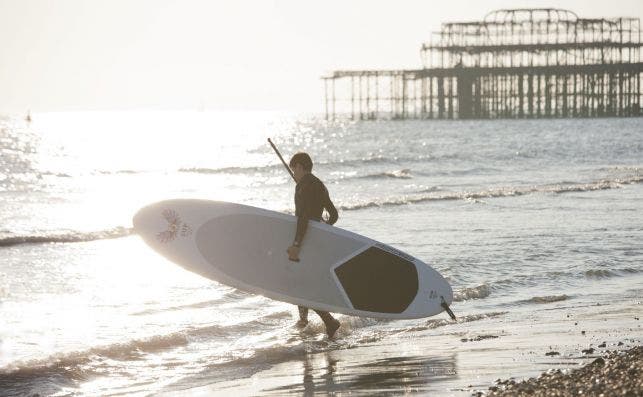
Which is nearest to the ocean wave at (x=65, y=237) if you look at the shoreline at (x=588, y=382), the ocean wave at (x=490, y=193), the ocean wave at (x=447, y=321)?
the ocean wave at (x=490, y=193)

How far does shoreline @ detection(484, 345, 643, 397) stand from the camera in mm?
6875

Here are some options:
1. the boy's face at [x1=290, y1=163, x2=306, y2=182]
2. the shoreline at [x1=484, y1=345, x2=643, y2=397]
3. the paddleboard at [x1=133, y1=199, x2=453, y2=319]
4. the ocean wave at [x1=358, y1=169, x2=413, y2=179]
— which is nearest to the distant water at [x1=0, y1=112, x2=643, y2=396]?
the ocean wave at [x1=358, y1=169, x2=413, y2=179]

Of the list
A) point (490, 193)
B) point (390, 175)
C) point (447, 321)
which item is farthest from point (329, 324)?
point (390, 175)

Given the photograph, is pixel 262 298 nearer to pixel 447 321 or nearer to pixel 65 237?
pixel 447 321

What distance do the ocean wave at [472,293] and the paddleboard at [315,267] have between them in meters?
1.95

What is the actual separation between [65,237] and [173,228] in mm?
10435

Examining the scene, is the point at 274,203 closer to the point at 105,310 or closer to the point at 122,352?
the point at 105,310

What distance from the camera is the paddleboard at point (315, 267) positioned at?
988cm

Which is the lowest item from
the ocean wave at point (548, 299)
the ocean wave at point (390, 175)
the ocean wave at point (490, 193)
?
the ocean wave at point (390, 175)

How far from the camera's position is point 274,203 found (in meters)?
29.9

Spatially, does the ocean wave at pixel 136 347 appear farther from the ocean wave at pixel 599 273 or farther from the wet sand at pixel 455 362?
the ocean wave at pixel 599 273

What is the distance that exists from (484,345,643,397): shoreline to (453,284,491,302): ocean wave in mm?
4155

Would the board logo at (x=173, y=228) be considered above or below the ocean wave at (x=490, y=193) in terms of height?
above

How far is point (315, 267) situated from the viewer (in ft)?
32.5
